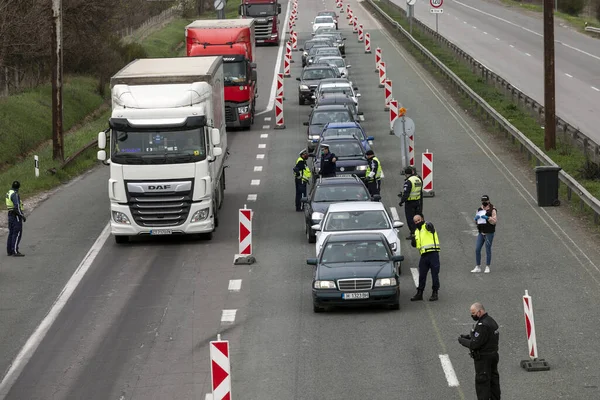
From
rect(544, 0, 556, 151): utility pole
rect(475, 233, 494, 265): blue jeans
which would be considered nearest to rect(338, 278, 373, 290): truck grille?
rect(475, 233, 494, 265): blue jeans

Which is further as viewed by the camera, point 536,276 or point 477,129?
point 477,129

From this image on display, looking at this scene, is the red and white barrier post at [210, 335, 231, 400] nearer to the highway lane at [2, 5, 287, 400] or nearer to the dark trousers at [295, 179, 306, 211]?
the highway lane at [2, 5, 287, 400]

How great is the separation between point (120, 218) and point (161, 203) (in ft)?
3.23

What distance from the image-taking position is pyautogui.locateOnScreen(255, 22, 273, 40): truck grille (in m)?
77.3

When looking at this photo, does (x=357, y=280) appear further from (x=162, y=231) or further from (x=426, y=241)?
(x=162, y=231)

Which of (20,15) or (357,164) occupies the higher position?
(20,15)

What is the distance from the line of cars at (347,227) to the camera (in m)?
21.1

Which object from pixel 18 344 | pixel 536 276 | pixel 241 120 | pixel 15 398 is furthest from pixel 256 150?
Answer: pixel 15 398

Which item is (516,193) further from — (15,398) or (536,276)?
(15,398)

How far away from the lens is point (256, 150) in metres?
41.9

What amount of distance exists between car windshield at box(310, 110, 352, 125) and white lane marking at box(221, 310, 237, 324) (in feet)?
64.1

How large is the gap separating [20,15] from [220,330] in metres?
35.7

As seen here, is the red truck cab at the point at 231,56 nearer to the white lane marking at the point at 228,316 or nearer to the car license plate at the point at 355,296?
the white lane marking at the point at 228,316

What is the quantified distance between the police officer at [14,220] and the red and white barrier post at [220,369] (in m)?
12.6
